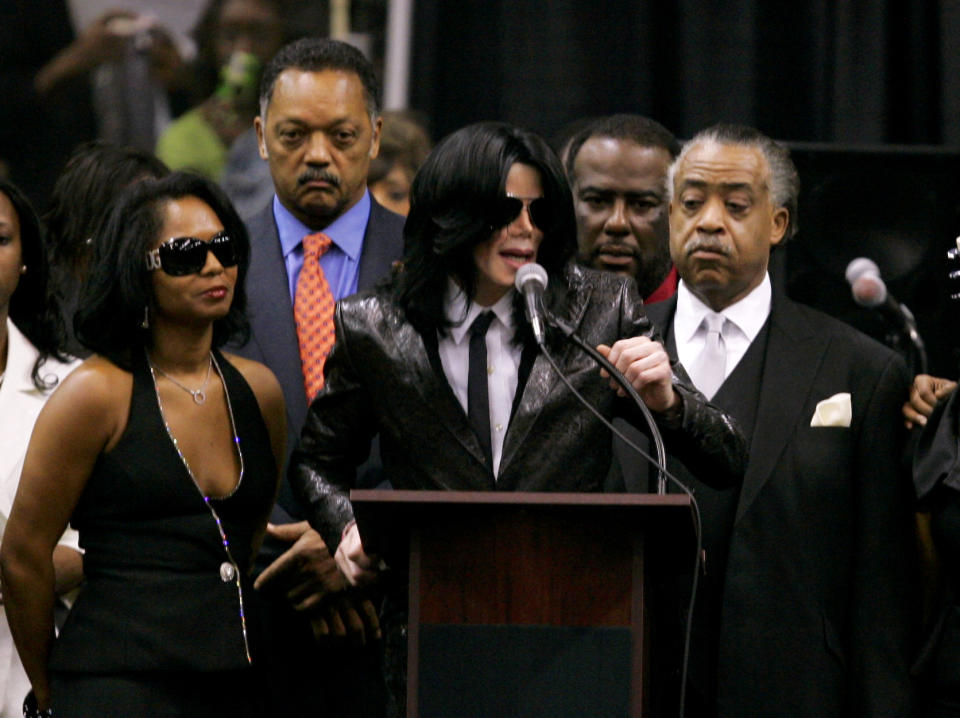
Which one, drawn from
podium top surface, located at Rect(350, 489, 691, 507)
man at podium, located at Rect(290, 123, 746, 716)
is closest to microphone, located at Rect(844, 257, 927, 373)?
man at podium, located at Rect(290, 123, 746, 716)

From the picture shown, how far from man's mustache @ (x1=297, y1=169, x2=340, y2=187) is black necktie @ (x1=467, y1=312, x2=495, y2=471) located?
3.20ft

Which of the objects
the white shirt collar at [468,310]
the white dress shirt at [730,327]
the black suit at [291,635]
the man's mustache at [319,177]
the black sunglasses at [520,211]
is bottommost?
the black suit at [291,635]

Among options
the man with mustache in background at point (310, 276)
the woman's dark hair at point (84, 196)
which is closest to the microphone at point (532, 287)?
the man with mustache in background at point (310, 276)

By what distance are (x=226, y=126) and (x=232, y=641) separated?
10.8ft

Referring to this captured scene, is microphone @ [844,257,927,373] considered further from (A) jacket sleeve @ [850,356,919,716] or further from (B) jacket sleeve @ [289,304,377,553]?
(B) jacket sleeve @ [289,304,377,553]


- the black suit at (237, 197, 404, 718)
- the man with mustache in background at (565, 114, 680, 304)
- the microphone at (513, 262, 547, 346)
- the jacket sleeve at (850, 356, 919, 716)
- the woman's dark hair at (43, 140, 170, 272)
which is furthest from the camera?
the man with mustache in background at (565, 114, 680, 304)

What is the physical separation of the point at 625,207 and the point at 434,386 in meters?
1.39

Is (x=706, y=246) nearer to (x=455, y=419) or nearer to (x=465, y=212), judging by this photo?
(x=465, y=212)

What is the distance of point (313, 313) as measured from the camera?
389cm

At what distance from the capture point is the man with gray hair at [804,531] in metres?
3.49

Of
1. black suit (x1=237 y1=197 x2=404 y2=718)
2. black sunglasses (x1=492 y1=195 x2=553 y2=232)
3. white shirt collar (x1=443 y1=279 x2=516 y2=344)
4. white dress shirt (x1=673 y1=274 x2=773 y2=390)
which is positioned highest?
black sunglasses (x1=492 y1=195 x2=553 y2=232)

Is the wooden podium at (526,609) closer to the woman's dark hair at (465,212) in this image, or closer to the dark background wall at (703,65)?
the woman's dark hair at (465,212)

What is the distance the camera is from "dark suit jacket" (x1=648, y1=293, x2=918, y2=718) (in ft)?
11.5

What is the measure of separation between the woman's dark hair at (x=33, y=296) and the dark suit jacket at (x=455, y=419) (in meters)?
0.85
